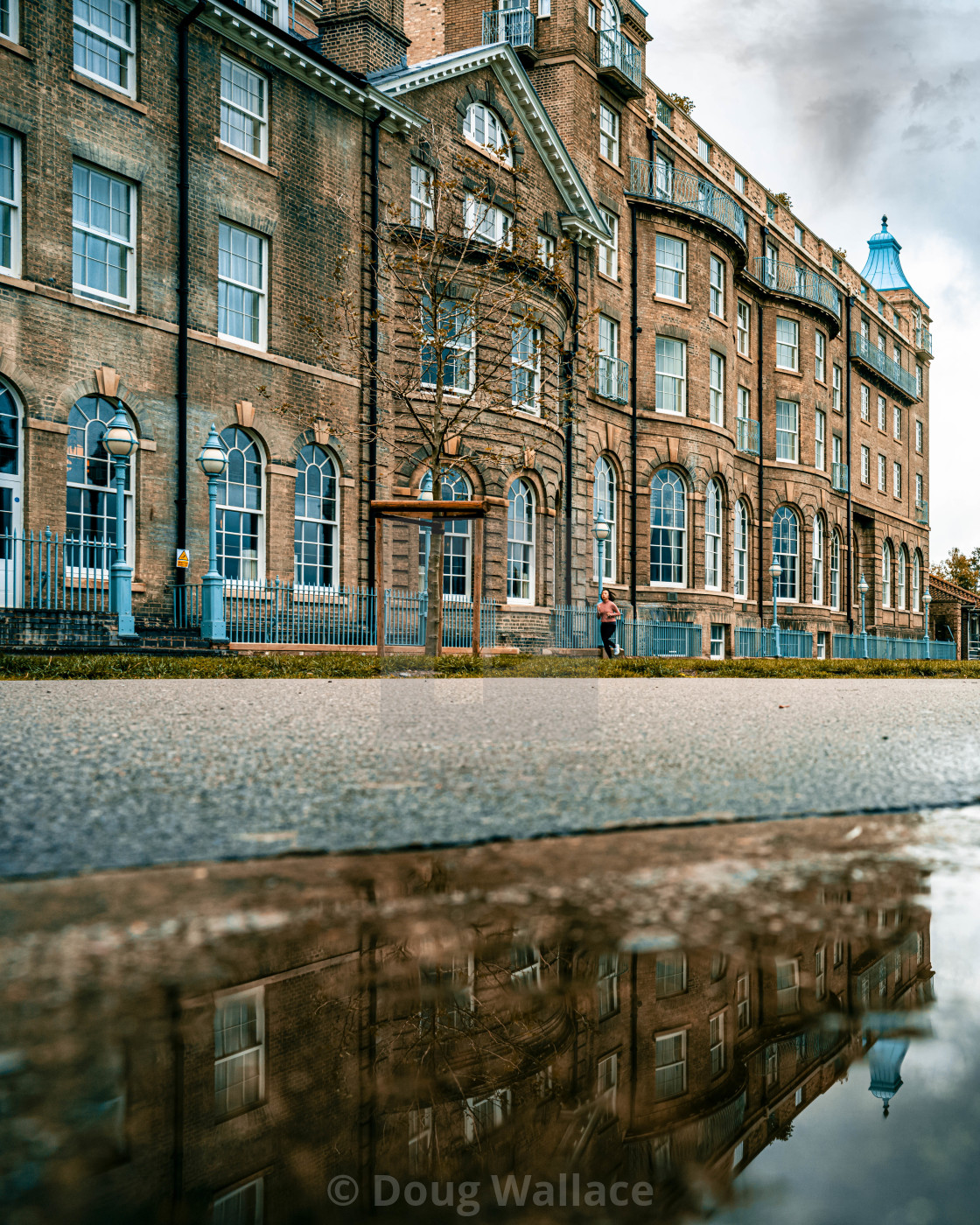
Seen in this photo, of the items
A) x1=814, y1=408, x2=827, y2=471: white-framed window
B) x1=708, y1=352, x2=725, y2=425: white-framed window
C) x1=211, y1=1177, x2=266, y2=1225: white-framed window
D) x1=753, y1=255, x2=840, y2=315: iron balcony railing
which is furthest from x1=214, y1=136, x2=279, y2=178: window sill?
x1=814, y1=408, x2=827, y2=471: white-framed window

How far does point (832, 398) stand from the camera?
41531 mm

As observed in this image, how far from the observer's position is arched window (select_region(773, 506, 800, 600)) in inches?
1484

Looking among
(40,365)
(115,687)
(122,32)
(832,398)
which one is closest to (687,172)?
(832,398)

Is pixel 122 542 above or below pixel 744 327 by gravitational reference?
below

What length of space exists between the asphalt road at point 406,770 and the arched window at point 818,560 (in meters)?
33.4

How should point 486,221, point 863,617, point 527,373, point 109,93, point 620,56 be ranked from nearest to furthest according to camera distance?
1. point 109,93
2. point 486,221
3. point 527,373
4. point 620,56
5. point 863,617

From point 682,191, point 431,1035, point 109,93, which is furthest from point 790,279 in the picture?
point 431,1035

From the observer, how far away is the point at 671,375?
31359 millimetres

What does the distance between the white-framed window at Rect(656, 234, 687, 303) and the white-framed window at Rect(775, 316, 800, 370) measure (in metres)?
7.82

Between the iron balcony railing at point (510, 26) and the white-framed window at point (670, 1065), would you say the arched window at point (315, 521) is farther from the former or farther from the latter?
the white-framed window at point (670, 1065)

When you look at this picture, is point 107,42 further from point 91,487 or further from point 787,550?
point 787,550

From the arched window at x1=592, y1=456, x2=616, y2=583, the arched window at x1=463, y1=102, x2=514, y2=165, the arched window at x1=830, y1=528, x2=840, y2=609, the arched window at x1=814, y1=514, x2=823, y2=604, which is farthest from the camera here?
the arched window at x1=830, y1=528, x2=840, y2=609

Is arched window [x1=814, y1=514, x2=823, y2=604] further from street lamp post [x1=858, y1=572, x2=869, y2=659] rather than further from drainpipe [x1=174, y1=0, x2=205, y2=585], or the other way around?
drainpipe [x1=174, y1=0, x2=205, y2=585]

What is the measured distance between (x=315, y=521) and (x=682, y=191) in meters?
19.0
